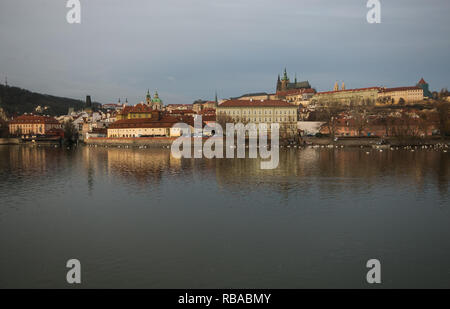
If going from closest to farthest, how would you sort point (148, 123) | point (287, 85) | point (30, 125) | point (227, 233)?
point (227, 233), point (148, 123), point (30, 125), point (287, 85)

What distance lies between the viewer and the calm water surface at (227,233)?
8.88 meters

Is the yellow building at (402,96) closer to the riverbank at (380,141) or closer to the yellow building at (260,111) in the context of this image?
the yellow building at (260,111)

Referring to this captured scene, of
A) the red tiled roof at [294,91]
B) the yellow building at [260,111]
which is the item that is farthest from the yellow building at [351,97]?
the yellow building at [260,111]

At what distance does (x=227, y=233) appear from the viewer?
11.9 meters

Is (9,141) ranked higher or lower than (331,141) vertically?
higher

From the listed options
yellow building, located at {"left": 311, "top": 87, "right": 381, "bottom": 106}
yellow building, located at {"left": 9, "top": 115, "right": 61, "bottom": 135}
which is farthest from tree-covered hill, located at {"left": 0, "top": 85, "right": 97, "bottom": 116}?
yellow building, located at {"left": 311, "top": 87, "right": 381, "bottom": 106}

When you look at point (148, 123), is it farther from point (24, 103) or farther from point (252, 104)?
→ point (24, 103)

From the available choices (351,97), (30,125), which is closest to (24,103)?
(30,125)

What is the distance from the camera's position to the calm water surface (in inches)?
350

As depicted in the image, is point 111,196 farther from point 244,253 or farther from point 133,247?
point 244,253

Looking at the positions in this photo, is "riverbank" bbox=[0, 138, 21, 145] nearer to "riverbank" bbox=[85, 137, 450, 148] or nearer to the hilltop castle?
"riverbank" bbox=[85, 137, 450, 148]

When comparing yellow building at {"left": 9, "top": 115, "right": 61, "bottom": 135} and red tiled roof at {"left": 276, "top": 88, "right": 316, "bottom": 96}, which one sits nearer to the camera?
yellow building at {"left": 9, "top": 115, "right": 61, "bottom": 135}
